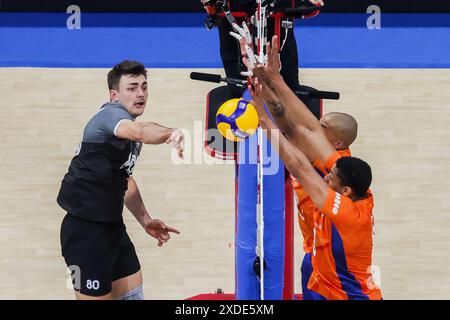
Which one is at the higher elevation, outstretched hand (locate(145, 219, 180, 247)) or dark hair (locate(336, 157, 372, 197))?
dark hair (locate(336, 157, 372, 197))

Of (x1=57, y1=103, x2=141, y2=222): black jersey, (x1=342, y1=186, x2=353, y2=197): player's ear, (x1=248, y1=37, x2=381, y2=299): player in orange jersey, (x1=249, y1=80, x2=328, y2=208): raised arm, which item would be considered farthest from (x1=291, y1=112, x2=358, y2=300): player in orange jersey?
(x1=57, y1=103, x2=141, y2=222): black jersey

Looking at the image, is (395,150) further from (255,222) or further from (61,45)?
(61,45)

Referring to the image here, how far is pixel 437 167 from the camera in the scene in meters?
6.84

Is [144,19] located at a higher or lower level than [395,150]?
higher

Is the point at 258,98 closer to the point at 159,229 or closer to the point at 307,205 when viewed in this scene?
the point at 307,205

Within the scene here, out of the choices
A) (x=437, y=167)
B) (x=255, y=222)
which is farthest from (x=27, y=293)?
(x=437, y=167)

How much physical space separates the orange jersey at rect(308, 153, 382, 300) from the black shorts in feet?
3.55

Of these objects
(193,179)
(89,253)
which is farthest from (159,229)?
(193,179)

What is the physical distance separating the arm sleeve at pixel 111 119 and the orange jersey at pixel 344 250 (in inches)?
42.8

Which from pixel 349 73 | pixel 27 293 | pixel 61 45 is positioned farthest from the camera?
pixel 61 45

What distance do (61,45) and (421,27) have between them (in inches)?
Answer: 137

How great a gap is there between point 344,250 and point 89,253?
4.39 ft

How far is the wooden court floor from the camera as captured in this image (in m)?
6.18

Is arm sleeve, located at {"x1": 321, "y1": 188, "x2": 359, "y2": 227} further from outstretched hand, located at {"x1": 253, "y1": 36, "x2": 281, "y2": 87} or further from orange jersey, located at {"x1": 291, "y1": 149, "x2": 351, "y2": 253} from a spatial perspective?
outstretched hand, located at {"x1": 253, "y1": 36, "x2": 281, "y2": 87}
